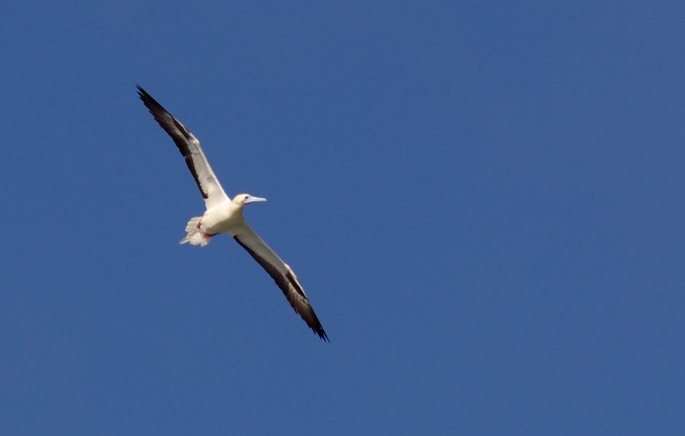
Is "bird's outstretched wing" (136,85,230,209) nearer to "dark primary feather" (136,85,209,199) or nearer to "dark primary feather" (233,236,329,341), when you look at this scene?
"dark primary feather" (136,85,209,199)

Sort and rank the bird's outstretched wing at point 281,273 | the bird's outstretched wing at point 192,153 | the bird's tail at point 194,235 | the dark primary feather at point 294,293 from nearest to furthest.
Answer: the bird's outstretched wing at point 192,153, the bird's tail at point 194,235, the bird's outstretched wing at point 281,273, the dark primary feather at point 294,293

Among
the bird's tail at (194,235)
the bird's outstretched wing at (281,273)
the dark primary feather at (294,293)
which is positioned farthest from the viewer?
the dark primary feather at (294,293)

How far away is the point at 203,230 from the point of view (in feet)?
99.0

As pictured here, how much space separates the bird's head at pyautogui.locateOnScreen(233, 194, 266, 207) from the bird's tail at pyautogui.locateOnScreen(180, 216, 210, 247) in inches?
45.1

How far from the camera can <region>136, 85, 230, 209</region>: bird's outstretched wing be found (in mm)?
29516

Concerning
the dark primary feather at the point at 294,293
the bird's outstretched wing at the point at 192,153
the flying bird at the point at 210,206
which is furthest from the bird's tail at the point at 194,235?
the dark primary feather at the point at 294,293

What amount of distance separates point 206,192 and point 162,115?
2191 millimetres

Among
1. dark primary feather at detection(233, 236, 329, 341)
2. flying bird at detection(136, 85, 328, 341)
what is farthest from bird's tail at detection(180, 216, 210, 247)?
dark primary feather at detection(233, 236, 329, 341)

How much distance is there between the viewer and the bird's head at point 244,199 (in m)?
29.9

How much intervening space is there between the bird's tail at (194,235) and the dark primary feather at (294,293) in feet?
4.70

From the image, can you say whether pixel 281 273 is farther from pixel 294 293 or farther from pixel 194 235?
pixel 194 235

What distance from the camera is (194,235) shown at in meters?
30.4

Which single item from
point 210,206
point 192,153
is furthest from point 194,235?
point 192,153

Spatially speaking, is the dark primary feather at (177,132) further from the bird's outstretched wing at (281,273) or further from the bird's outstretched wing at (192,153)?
the bird's outstretched wing at (281,273)
